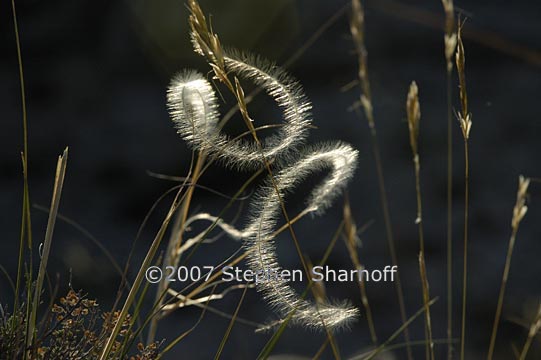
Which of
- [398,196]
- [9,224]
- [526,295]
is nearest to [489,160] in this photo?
[398,196]

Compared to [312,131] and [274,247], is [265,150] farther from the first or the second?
[312,131]

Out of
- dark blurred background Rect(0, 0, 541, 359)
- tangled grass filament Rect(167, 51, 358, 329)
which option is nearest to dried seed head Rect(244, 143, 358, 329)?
tangled grass filament Rect(167, 51, 358, 329)

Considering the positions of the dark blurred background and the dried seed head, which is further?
the dark blurred background

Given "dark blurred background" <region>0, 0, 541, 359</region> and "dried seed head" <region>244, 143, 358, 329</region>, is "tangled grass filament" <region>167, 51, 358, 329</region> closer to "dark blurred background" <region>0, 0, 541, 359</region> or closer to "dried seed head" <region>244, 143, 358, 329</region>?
"dried seed head" <region>244, 143, 358, 329</region>

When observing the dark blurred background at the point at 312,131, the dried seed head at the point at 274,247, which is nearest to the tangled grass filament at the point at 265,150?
the dried seed head at the point at 274,247

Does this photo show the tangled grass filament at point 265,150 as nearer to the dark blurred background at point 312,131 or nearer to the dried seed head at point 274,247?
the dried seed head at point 274,247

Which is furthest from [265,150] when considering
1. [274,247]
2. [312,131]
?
[312,131]

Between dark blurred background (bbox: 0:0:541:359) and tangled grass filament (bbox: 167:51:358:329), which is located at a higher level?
tangled grass filament (bbox: 167:51:358:329)

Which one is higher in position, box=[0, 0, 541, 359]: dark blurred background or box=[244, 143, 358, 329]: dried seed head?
box=[244, 143, 358, 329]: dried seed head

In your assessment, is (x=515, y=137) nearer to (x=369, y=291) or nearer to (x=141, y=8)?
(x=369, y=291)
